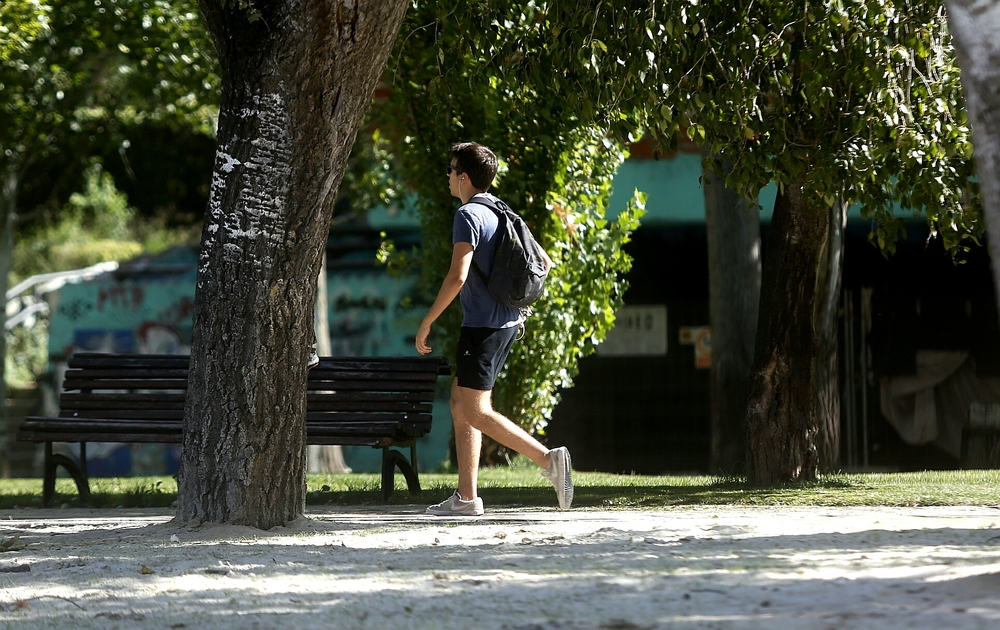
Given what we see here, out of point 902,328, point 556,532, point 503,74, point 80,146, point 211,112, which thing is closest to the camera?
point 556,532

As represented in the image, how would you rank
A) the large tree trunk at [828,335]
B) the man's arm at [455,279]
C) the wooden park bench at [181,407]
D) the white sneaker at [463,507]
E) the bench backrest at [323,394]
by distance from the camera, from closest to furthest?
the man's arm at [455,279], the white sneaker at [463,507], the wooden park bench at [181,407], the bench backrest at [323,394], the large tree trunk at [828,335]

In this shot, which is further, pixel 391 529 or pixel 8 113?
pixel 8 113

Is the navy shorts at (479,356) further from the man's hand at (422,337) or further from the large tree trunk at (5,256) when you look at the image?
the large tree trunk at (5,256)

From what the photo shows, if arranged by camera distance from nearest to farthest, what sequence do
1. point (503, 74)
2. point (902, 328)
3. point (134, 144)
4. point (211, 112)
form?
1. point (503, 74)
2. point (902, 328)
3. point (211, 112)
4. point (134, 144)

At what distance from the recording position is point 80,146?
18922 millimetres

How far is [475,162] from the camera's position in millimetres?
6516

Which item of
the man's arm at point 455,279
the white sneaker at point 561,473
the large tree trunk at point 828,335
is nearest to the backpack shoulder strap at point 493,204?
the man's arm at point 455,279

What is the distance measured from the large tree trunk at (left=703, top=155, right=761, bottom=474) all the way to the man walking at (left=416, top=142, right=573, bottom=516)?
505cm

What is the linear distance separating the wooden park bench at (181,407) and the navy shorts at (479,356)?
138cm

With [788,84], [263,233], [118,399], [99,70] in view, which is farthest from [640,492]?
[99,70]

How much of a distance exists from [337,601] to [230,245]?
2087mm

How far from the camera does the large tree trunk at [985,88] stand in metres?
3.64

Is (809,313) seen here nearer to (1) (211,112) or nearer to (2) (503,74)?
(2) (503,74)

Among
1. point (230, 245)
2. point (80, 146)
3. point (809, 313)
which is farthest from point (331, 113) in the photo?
point (80, 146)
